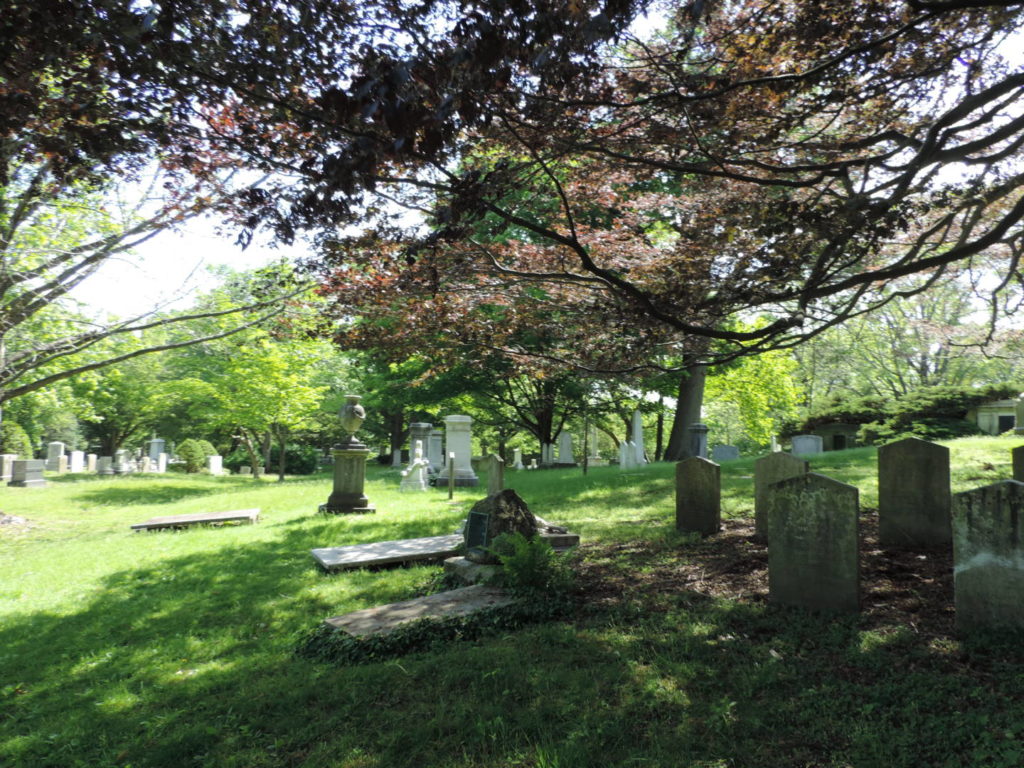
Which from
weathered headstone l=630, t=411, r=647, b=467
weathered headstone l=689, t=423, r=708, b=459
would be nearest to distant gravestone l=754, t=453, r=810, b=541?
weathered headstone l=689, t=423, r=708, b=459

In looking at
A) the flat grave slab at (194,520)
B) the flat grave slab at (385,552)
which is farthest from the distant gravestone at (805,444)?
the flat grave slab at (194,520)

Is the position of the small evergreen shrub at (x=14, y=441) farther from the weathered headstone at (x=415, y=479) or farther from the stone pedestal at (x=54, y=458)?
the weathered headstone at (x=415, y=479)

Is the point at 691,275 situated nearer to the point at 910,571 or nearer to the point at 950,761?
the point at 910,571

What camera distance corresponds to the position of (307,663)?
462 centimetres

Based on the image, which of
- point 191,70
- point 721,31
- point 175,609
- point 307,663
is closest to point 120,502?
point 175,609

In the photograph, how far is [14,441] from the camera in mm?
34156

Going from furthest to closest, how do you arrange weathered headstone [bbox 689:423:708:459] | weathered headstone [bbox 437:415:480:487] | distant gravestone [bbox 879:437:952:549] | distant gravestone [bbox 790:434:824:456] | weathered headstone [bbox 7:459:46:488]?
1. distant gravestone [bbox 790:434:824:456]
2. weathered headstone [bbox 7:459:46:488]
3. weathered headstone [bbox 689:423:708:459]
4. weathered headstone [bbox 437:415:480:487]
5. distant gravestone [bbox 879:437:952:549]

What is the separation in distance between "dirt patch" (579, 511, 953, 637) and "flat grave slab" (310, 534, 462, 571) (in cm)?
180

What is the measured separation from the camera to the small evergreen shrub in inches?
1342

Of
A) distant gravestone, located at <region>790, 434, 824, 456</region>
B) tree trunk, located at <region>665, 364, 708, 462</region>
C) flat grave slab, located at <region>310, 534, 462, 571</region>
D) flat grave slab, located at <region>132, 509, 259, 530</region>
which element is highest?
tree trunk, located at <region>665, 364, 708, 462</region>

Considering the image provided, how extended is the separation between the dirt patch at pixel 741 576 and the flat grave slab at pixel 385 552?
1.80 meters

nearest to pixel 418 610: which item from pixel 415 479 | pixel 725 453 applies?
pixel 415 479

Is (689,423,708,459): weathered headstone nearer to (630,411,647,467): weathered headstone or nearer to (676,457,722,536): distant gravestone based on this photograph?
(630,411,647,467): weathered headstone

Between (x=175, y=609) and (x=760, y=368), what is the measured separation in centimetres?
2993
